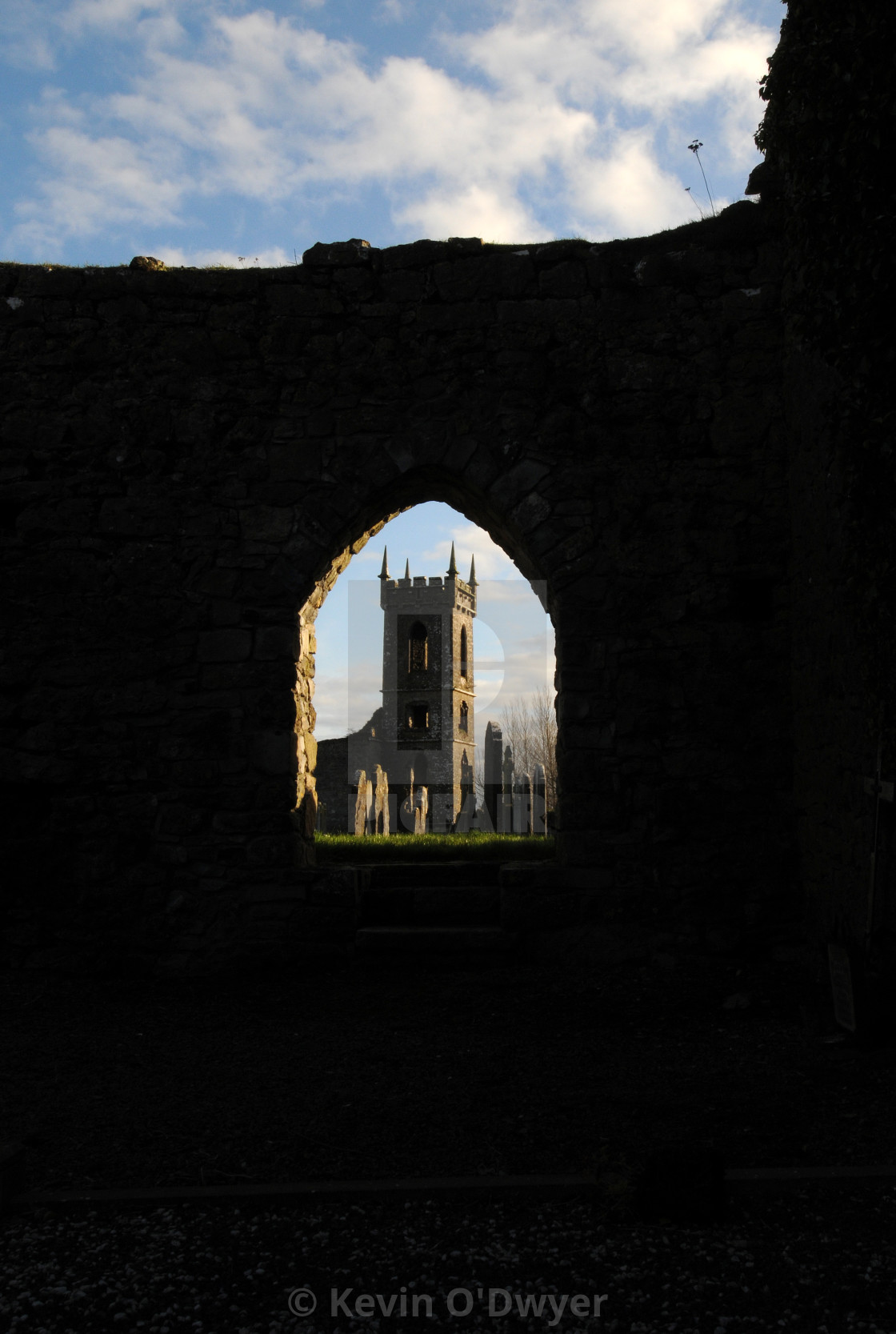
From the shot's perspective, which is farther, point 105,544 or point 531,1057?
point 105,544

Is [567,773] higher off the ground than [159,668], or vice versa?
[159,668]

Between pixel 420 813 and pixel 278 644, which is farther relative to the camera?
pixel 420 813

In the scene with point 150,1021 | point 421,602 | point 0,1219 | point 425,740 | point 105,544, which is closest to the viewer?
point 0,1219

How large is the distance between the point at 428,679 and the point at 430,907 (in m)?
41.7

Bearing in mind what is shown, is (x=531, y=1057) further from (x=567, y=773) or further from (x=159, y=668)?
(x=159, y=668)

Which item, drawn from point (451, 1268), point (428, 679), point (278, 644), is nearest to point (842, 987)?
point (451, 1268)

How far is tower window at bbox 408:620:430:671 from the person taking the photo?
48.6m

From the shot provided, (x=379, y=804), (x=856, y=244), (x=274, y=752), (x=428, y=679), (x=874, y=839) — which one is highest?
(x=428, y=679)

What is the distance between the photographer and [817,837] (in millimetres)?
5336

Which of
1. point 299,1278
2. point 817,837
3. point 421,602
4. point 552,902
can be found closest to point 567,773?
point 552,902

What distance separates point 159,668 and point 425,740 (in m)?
40.7

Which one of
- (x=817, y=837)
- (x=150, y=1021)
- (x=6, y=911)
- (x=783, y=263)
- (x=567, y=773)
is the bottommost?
(x=150, y=1021)

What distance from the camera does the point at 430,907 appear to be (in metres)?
5.89

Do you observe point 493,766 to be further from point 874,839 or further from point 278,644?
point 874,839
